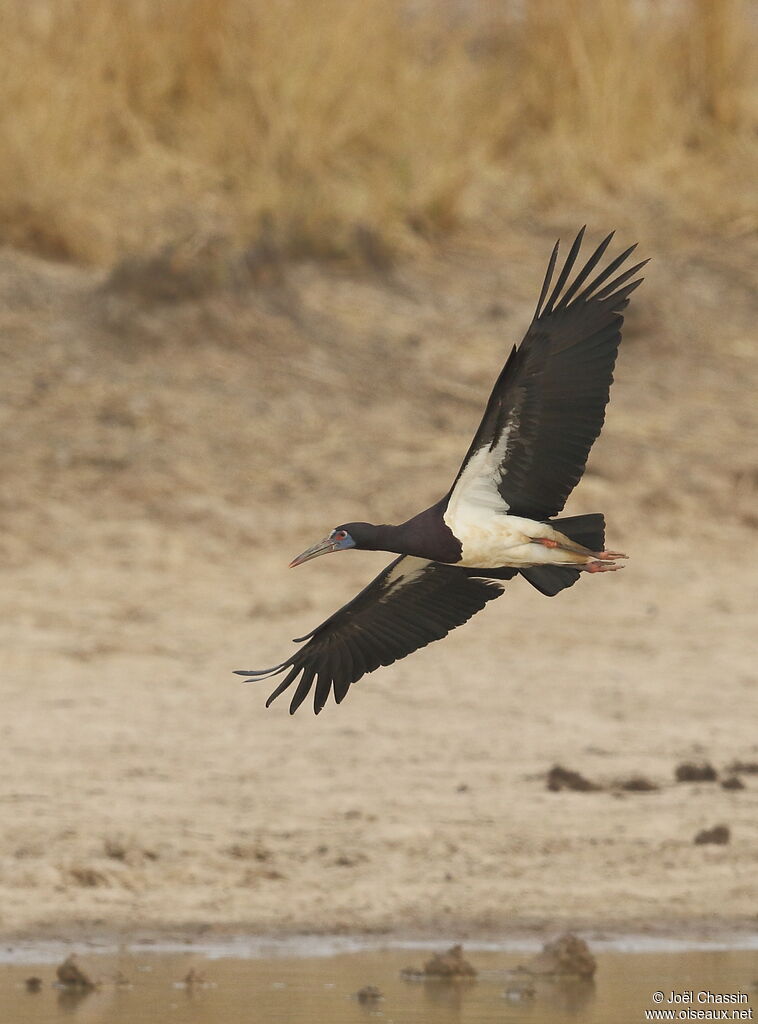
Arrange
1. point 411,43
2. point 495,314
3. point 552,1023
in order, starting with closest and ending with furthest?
point 552,1023 → point 495,314 → point 411,43

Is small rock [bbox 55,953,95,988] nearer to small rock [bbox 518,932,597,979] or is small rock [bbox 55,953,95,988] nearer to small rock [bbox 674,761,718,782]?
small rock [bbox 518,932,597,979]

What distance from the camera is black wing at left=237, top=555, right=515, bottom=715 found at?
7047 mm

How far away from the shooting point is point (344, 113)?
42.6 ft

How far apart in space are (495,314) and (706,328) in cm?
126

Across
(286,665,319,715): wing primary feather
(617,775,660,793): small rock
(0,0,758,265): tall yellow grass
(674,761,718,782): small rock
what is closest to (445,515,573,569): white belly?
(286,665,319,715): wing primary feather

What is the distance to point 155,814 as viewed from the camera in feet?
26.3

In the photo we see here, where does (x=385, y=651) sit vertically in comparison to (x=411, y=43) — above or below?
below

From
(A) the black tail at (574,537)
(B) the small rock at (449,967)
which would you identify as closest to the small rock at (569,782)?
(B) the small rock at (449,967)

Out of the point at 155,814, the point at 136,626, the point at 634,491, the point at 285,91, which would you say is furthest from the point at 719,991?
the point at 285,91

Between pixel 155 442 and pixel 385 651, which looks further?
pixel 155 442

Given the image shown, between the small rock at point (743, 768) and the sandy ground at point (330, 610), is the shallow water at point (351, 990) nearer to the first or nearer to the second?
the sandy ground at point (330, 610)

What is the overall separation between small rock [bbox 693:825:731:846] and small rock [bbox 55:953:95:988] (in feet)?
7.75

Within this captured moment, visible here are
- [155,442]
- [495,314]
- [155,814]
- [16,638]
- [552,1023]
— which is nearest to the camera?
[552,1023]

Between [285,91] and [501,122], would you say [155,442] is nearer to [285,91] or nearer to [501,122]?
[285,91]
